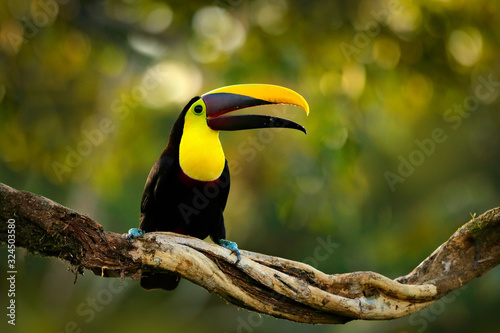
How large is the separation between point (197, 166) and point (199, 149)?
0.13 m

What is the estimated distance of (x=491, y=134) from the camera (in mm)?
14367

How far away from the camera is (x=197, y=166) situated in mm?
4551

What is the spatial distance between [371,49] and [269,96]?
12.4 feet

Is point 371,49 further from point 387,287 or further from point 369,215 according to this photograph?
point 369,215

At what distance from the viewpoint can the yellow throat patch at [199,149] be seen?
4555mm

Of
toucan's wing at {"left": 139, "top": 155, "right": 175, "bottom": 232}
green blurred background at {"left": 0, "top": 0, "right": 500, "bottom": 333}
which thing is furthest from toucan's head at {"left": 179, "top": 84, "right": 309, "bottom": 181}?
green blurred background at {"left": 0, "top": 0, "right": 500, "bottom": 333}

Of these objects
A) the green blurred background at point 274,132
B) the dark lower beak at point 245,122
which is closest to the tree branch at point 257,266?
the dark lower beak at point 245,122

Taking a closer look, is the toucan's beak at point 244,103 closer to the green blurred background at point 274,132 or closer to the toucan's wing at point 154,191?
the toucan's wing at point 154,191

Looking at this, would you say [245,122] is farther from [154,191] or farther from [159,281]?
[159,281]

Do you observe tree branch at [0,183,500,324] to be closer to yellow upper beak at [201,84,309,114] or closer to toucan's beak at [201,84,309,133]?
toucan's beak at [201,84,309,133]

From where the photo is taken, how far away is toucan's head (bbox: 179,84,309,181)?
4.57 meters

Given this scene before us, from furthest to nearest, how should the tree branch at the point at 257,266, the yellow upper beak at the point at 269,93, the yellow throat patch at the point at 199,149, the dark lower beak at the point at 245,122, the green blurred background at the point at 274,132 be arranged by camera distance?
1. the green blurred background at the point at 274,132
2. the yellow upper beak at the point at 269,93
3. the dark lower beak at the point at 245,122
4. the yellow throat patch at the point at 199,149
5. the tree branch at the point at 257,266

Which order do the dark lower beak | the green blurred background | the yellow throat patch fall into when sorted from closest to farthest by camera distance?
the yellow throat patch → the dark lower beak → the green blurred background

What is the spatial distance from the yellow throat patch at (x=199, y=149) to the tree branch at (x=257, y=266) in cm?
79
